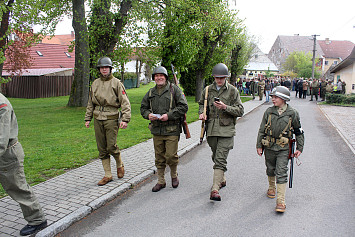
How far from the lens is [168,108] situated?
17.3 ft

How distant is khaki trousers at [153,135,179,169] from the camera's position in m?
5.28

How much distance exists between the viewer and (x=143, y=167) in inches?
261

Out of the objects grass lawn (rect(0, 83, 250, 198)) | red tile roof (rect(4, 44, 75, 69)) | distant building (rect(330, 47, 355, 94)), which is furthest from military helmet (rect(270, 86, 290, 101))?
red tile roof (rect(4, 44, 75, 69))

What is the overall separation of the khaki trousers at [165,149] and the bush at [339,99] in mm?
20952

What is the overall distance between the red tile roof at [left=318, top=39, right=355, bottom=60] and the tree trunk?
240ft

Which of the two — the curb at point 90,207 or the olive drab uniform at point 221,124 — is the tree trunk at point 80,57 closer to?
the curb at point 90,207

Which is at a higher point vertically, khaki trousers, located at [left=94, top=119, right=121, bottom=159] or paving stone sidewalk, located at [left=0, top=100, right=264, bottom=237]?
khaki trousers, located at [left=94, top=119, right=121, bottom=159]

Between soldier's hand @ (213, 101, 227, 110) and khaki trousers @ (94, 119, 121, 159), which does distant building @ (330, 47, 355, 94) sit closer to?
soldier's hand @ (213, 101, 227, 110)

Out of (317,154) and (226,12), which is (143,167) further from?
(226,12)

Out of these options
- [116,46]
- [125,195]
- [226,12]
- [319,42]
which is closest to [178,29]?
[116,46]

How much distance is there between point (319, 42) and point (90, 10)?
3099 inches

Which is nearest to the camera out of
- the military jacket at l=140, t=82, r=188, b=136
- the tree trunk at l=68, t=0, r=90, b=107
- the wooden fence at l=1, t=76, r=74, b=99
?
the military jacket at l=140, t=82, r=188, b=136

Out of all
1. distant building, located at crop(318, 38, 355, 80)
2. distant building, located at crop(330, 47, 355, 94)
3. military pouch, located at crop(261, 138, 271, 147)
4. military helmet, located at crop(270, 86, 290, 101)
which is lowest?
military pouch, located at crop(261, 138, 271, 147)

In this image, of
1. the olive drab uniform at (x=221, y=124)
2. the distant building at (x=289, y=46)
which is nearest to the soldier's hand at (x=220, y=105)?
the olive drab uniform at (x=221, y=124)
